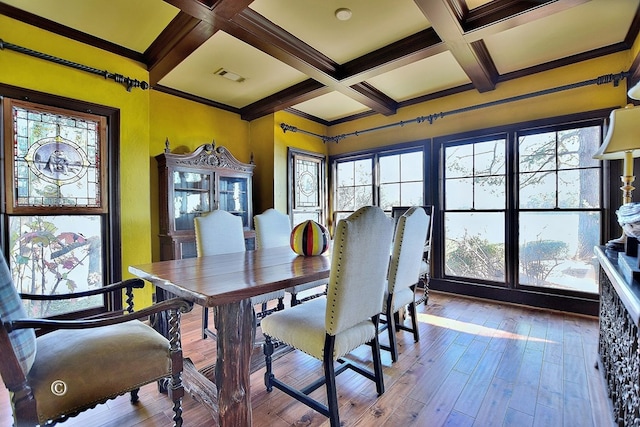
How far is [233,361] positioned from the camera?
1.34m

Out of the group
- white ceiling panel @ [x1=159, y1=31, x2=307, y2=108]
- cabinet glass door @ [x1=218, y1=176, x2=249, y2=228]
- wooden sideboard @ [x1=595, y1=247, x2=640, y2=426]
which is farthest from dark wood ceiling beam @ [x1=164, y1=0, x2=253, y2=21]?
wooden sideboard @ [x1=595, y1=247, x2=640, y2=426]

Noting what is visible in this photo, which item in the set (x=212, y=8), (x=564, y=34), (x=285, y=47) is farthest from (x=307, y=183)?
(x=564, y=34)

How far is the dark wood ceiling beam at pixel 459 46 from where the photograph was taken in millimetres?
1959

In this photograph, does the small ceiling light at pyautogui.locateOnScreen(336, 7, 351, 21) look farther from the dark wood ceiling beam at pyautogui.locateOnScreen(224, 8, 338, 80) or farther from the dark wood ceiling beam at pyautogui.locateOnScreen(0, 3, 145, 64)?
the dark wood ceiling beam at pyautogui.locateOnScreen(0, 3, 145, 64)

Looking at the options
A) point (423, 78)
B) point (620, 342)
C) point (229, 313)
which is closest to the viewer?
point (229, 313)

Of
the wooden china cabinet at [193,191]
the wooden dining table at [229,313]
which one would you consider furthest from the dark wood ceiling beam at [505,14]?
the wooden china cabinet at [193,191]

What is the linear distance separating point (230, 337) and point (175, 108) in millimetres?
3200

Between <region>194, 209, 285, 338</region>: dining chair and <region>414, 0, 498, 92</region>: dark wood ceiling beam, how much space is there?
212cm

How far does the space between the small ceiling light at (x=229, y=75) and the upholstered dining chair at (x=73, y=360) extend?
8.42ft

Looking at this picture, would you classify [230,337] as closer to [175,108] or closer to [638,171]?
[175,108]

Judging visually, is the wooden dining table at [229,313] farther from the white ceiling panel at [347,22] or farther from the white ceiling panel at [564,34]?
the white ceiling panel at [564,34]

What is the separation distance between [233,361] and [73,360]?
1.98 feet

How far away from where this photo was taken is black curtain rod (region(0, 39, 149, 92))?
218 cm

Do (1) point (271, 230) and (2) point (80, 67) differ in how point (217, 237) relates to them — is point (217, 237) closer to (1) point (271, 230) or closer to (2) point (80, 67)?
(1) point (271, 230)
